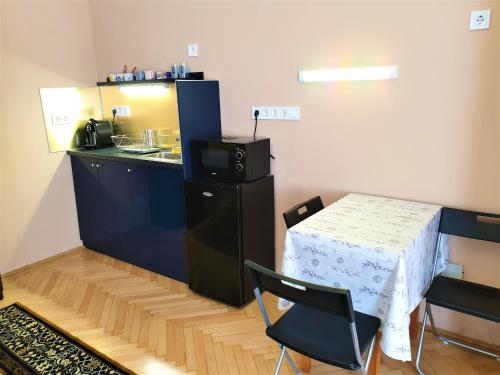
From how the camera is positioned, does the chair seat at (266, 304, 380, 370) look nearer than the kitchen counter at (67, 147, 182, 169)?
Yes

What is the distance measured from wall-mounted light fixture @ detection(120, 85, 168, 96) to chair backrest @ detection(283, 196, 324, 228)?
1667mm

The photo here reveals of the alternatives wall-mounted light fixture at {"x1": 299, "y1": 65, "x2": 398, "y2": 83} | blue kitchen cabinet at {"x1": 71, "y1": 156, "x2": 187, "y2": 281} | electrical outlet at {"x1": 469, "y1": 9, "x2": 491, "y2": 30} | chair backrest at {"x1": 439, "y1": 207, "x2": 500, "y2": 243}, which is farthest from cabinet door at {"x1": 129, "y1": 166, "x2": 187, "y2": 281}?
electrical outlet at {"x1": 469, "y1": 9, "x2": 491, "y2": 30}

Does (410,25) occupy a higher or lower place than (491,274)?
higher

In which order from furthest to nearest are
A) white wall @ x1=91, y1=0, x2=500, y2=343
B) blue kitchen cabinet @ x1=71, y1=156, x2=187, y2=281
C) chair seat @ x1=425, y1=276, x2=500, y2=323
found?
blue kitchen cabinet @ x1=71, y1=156, x2=187, y2=281 → white wall @ x1=91, y1=0, x2=500, y2=343 → chair seat @ x1=425, y1=276, x2=500, y2=323

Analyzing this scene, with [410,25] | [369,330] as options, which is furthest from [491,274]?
[410,25]

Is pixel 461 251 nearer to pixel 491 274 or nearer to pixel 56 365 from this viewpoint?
pixel 491 274

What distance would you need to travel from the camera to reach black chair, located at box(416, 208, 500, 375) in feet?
6.16

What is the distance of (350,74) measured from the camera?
95.2 inches

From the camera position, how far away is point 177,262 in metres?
3.11

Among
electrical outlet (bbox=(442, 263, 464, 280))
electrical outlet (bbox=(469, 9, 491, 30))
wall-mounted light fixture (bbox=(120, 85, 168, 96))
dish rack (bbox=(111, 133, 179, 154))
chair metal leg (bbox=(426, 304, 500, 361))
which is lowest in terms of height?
chair metal leg (bbox=(426, 304, 500, 361))

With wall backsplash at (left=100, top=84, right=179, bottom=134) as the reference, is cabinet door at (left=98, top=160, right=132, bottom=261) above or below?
below

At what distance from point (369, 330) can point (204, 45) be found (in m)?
2.30

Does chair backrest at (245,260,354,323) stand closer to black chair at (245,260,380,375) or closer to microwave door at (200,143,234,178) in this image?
black chair at (245,260,380,375)

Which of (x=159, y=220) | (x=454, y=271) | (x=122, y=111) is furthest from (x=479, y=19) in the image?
(x=122, y=111)
